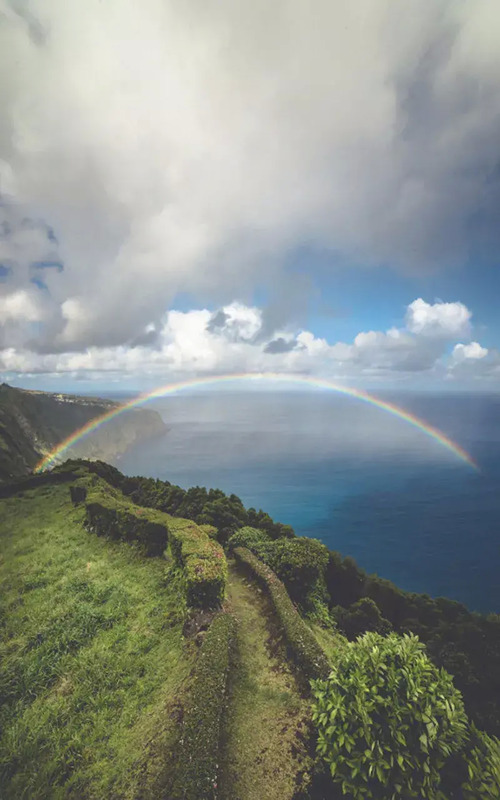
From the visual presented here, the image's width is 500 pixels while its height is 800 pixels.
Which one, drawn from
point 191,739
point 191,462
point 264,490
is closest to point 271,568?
point 191,739

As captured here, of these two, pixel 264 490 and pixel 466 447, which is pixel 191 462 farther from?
pixel 466 447

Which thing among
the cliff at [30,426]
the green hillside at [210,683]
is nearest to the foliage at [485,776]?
the green hillside at [210,683]

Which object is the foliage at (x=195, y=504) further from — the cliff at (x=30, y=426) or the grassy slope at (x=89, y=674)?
the cliff at (x=30, y=426)

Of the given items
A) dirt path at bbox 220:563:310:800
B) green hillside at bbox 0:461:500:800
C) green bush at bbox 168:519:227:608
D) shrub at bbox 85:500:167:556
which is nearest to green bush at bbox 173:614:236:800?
green hillside at bbox 0:461:500:800

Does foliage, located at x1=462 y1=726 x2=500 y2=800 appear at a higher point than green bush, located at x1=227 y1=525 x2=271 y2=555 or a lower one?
higher

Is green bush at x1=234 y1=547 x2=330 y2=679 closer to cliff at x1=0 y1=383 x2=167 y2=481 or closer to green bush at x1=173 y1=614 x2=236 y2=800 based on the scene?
green bush at x1=173 y1=614 x2=236 y2=800

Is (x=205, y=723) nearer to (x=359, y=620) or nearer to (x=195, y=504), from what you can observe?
(x=359, y=620)

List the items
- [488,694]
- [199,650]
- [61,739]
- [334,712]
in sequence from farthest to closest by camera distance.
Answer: [488,694] → [199,650] → [61,739] → [334,712]
